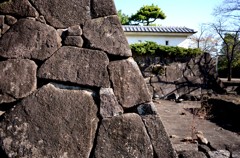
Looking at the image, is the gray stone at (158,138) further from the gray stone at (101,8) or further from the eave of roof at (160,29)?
the eave of roof at (160,29)

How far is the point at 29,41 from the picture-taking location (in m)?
2.42

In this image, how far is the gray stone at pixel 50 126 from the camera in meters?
2.27

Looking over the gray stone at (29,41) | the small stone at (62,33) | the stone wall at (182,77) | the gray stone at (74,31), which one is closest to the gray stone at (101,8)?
the gray stone at (74,31)

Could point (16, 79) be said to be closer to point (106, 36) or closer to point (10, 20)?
point (10, 20)

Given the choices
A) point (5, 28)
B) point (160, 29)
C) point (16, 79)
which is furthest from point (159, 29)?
point (16, 79)

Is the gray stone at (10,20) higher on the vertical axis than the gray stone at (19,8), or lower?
lower

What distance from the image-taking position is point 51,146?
229 cm

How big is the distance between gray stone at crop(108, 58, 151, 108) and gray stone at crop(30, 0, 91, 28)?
22.1 inches

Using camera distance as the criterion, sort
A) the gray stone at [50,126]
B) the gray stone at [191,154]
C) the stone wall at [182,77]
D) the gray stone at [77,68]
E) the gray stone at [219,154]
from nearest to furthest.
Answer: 1. the gray stone at [50,126]
2. the gray stone at [77,68]
3. the gray stone at [191,154]
4. the gray stone at [219,154]
5. the stone wall at [182,77]

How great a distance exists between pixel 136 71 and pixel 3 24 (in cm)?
136

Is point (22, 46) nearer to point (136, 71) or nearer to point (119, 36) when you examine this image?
point (119, 36)

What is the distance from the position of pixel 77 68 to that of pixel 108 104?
0.44 m

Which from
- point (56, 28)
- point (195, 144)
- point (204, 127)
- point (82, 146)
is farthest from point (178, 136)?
point (56, 28)

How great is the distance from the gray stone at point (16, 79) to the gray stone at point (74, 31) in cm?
45
